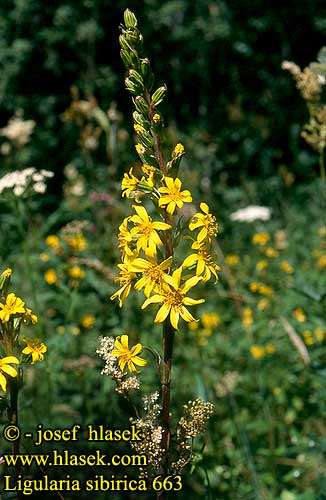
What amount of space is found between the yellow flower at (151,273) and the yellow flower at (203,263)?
0.23ft

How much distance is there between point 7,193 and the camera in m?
2.91

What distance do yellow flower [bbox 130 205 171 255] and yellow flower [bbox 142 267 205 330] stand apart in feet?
0.29

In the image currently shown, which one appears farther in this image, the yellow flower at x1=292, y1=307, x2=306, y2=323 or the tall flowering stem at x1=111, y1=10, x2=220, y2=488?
the yellow flower at x1=292, y1=307, x2=306, y2=323

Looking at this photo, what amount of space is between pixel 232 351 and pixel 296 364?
41 centimetres

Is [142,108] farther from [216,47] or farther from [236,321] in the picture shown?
[216,47]

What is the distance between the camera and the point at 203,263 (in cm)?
170

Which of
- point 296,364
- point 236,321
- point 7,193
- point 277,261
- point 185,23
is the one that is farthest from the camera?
point 185,23

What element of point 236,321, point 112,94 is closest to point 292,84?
point 112,94

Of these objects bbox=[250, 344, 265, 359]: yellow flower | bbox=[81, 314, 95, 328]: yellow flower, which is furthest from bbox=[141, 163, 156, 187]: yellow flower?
bbox=[250, 344, 265, 359]: yellow flower

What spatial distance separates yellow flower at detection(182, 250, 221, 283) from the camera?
66.4 inches

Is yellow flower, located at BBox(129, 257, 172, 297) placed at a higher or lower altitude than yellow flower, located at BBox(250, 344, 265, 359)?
lower

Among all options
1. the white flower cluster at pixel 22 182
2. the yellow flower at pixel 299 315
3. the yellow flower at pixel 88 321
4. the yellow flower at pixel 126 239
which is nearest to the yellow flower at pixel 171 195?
the yellow flower at pixel 126 239

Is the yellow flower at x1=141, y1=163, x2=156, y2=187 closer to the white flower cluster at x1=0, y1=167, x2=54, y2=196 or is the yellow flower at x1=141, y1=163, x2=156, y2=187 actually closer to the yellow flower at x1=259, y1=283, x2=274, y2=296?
the white flower cluster at x1=0, y1=167, x2=54, y2=196

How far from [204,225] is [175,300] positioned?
22 centimetres
